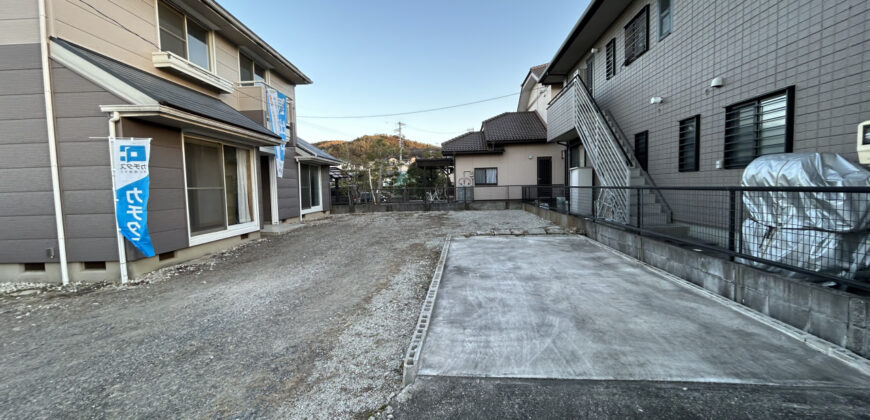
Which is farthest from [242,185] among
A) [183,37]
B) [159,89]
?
[183,37]

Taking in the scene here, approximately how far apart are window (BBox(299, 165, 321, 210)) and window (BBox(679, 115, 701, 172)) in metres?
10.2

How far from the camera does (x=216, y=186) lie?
6.33 m

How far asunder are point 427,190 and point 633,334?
40.3 ft

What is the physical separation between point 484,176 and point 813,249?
40.9ft

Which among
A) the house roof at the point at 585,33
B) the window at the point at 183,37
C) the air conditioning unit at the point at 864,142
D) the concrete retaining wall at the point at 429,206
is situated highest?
the house roof at the point at 585,33

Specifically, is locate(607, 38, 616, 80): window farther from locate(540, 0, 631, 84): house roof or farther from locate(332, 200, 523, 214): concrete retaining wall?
locate(332, 200, 523, 214): concrete retaining wall

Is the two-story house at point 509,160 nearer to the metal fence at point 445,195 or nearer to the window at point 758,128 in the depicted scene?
the metal fence at point 445,195

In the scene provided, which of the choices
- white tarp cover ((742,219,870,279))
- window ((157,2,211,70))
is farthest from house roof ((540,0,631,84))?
window ((157,2,211,70))

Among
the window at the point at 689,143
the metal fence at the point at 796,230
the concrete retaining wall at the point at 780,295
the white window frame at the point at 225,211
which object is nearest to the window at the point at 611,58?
the window at the point at 689,143

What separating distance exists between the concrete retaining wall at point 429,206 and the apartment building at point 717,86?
5354 millimetres

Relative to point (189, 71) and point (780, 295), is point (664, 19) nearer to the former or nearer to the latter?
point (780, 295)

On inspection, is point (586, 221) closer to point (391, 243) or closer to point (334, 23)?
point (391, 243)

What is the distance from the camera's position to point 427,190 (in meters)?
14.4

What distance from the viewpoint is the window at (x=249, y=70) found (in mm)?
8234
